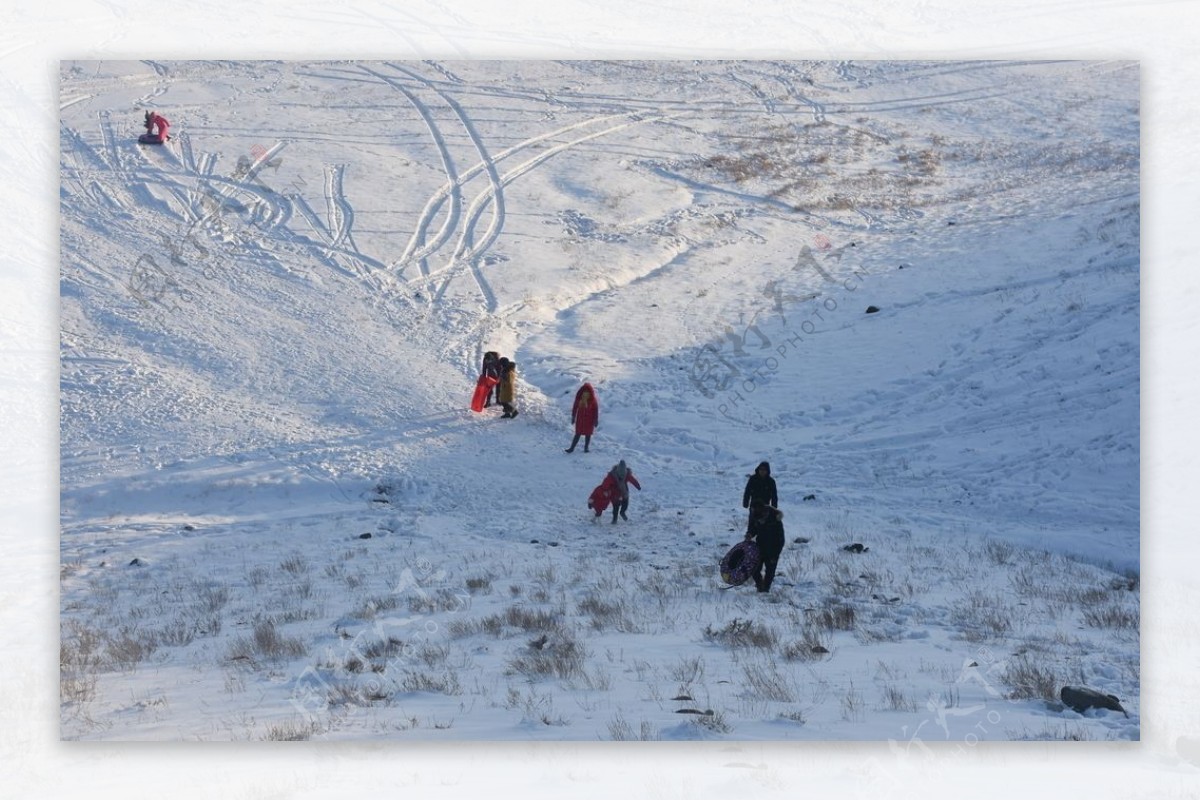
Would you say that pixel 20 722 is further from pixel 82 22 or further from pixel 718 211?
pixel 718 211

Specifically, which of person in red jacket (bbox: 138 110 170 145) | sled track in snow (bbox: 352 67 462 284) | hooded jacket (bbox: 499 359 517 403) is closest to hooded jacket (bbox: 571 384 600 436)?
hooded jacket (bbox: 499 359 517 403)

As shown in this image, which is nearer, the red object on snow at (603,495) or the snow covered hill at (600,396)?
the snow covered hill at (600,396)

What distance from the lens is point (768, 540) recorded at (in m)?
12.8

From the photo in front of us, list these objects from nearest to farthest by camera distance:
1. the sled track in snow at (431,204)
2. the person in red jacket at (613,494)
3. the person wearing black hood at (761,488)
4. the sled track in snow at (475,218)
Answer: the person wearing black hood at (761,488) → the person in red jacket at (613,494) → the sled track in snow at (475,218) → the sled track in snow at (431,204)

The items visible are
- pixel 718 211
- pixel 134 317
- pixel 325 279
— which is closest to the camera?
pixel 134 317

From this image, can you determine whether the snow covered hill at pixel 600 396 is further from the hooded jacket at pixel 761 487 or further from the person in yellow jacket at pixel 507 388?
the hooded jacket at pixel 761 487

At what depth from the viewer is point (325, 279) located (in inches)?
928

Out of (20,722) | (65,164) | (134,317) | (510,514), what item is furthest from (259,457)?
(65,164)

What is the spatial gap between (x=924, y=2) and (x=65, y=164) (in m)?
19.7

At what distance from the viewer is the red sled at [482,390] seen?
1938 cm

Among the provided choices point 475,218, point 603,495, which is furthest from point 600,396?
point 475,218

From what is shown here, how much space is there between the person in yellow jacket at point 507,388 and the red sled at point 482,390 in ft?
0.49

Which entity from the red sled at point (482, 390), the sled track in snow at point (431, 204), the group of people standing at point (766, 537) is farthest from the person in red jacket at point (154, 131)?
the group of people standing at point (766, 537)

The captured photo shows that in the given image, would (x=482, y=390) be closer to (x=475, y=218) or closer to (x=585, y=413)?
(x=585, y=413)
